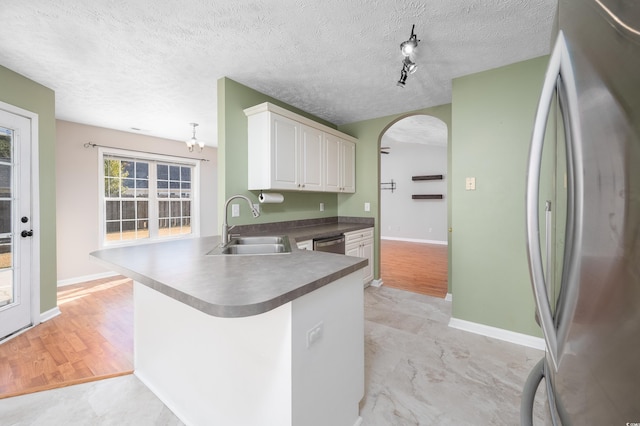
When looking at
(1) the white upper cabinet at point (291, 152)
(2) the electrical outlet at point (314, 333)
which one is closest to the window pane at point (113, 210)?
(1) the white upper cabinet at point (291, 152)

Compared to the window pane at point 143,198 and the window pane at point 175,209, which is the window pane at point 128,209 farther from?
the window pane at point 175,209

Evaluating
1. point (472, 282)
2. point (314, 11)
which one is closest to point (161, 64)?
point (314, 11)

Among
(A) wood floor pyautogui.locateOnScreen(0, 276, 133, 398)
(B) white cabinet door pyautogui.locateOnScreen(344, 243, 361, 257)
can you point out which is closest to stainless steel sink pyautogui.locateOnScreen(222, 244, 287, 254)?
(A) wood floor pyautogui.locateOnScreen(0, 276, 133, 398)

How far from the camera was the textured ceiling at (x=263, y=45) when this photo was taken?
168 centimetres

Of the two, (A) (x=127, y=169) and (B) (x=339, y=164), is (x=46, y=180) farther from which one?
(B) (x=339, y=164)

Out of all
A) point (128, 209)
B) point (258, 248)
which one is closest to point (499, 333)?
point (258, 248)

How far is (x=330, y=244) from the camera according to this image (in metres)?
3.00

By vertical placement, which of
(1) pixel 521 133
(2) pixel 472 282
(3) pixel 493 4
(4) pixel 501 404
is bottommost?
(4) pixel 501 404

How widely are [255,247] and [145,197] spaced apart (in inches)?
155

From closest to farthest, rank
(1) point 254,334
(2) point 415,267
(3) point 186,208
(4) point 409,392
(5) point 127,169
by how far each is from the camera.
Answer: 1. (1) point 254,334
2. (4) point 409,392
3. (5) point 127,169
4. (2) point 415,267
5. (3) point 186,208

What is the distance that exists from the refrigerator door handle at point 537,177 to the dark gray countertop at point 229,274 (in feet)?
2.31

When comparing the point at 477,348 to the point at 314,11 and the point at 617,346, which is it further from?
the point at 314,11

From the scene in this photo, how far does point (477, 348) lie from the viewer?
2.24 m

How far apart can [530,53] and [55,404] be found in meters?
4.12
